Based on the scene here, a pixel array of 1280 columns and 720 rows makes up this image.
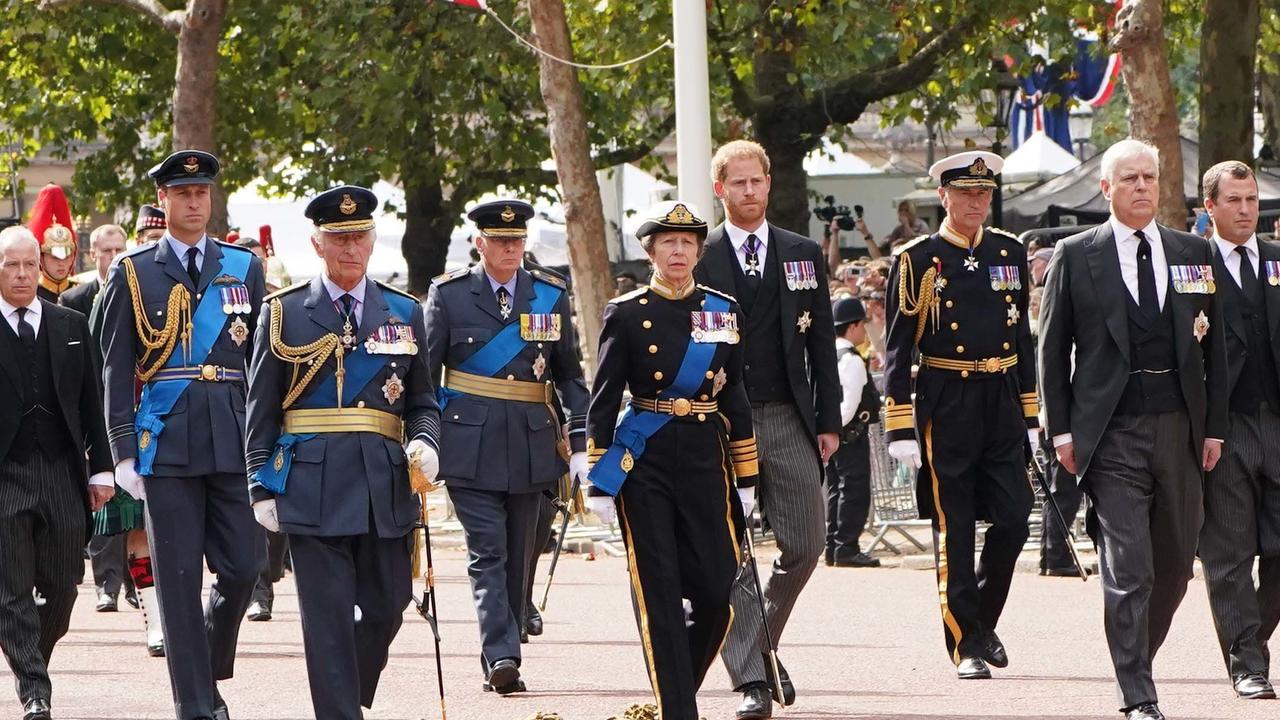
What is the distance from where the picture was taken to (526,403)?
10.5 m

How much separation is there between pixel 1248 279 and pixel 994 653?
1885 millimetres

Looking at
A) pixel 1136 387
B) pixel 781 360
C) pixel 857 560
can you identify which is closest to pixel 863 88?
pixel 857 560

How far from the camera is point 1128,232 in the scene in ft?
28.0

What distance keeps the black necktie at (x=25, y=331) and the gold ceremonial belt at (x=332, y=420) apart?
2263 mm

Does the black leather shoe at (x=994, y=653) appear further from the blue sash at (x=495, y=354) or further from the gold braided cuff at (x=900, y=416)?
the blue sash at (x=495, y=354)

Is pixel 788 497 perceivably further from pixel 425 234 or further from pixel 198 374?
pixel 425 234

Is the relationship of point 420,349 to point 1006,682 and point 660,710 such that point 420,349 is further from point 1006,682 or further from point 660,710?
point 1006,682

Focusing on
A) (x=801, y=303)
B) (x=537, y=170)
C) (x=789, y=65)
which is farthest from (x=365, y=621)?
(x=537, y=170)

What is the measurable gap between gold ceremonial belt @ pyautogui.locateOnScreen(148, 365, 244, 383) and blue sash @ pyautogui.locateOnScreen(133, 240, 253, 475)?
0.06 ft

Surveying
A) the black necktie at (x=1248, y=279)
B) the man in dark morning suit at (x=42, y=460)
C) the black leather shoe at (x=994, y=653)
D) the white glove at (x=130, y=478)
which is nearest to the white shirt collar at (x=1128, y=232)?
the black necktie at (x=1248, y=279)

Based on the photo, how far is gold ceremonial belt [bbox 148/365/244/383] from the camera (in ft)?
28.9

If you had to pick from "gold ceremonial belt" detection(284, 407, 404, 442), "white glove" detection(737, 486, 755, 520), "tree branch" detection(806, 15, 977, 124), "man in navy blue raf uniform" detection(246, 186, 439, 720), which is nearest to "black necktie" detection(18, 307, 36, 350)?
"man in navy blue raf uniform" detection(246, 186, 439, 720)

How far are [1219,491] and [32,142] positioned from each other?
25231 mm

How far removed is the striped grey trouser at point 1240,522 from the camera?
29.8 feet
